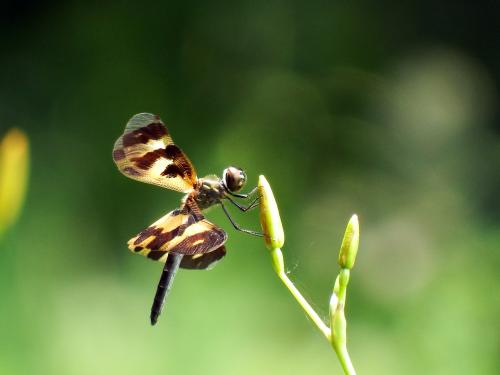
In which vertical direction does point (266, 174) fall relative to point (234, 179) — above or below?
below

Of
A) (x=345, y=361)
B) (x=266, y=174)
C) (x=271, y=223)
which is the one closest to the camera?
(x=345, y=361)

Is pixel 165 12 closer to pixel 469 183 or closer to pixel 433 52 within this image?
pixel 433 52

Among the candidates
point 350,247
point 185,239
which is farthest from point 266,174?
point 350,247

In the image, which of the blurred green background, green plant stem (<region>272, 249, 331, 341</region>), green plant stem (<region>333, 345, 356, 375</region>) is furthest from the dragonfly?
the blurred green background

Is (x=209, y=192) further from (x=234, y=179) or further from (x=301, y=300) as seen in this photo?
(x=301, y=300)

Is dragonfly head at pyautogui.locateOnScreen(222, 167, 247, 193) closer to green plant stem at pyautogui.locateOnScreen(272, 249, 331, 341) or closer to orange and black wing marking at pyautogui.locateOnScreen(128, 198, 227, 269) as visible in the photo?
orange and black wing marking at pyautogui.locateOnScreen(128, 198, 227, 269)

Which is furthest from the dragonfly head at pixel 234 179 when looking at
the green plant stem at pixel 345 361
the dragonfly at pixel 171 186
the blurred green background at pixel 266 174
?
the blurred green background at pixel 266 174

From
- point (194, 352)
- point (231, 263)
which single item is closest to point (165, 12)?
point (231, 263)
